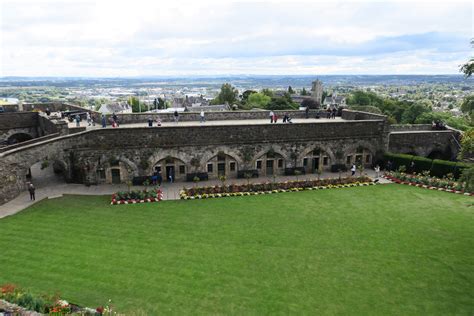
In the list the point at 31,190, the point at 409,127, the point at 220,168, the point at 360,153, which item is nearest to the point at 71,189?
the point at 31,190

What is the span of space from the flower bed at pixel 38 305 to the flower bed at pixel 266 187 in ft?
37.3

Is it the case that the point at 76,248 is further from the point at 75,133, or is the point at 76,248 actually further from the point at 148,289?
the point at 75,133

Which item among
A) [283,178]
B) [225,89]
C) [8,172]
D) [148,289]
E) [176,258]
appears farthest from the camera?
[225,89]

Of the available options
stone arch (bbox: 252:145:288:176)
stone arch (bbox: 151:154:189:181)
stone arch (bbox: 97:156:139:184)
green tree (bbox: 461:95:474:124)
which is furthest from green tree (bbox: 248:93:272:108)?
green tree (bbox: 461:95:474:124)

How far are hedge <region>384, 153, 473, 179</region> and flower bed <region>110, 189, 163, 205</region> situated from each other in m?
19.2

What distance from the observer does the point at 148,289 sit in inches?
447

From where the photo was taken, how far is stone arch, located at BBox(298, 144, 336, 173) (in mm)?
27094

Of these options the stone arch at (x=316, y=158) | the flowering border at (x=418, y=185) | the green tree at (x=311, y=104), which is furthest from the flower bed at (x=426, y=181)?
the green tree at (x=311, y=104)

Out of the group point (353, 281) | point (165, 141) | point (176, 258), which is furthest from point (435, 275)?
point (165, 141)

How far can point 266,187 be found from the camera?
22578 mm

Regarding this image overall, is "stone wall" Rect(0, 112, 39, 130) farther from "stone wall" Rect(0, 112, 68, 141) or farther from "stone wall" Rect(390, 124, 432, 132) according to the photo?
"stone wall" Rect(390, 124, 432, 132)

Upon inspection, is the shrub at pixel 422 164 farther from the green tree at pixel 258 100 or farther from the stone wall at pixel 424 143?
the green tree at pixel 258 100

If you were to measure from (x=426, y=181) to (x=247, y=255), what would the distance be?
17.2 metres

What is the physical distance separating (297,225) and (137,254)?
310 inches
